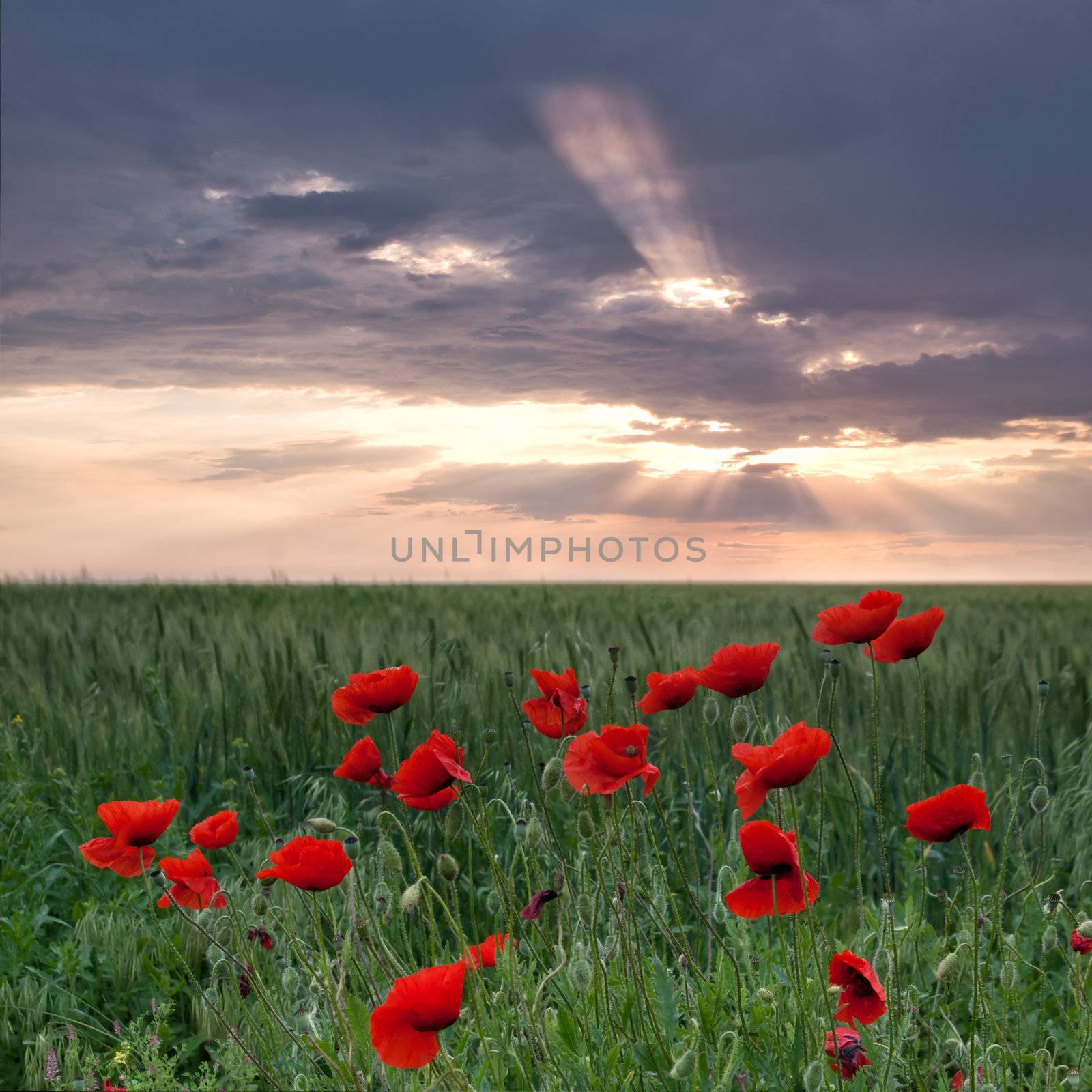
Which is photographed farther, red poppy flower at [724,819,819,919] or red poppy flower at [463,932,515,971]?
red poppy flower at [463,932,515,971]

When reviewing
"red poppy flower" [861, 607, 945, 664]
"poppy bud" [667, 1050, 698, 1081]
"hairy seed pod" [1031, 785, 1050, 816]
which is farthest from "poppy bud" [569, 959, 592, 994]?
"hairy seed pod" [1031, 785, 1050, 816]

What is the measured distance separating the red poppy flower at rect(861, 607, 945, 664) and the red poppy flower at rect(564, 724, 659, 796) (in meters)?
0.65

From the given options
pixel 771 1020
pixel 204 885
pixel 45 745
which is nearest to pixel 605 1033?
pixel 771 1020

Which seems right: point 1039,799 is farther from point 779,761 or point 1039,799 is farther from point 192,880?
point 192,880

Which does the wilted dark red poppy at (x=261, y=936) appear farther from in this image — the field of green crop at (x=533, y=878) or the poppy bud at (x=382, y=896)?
the poppy bud at (x=382, y=896)

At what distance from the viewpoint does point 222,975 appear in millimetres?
2646

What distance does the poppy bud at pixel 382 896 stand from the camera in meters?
2.12

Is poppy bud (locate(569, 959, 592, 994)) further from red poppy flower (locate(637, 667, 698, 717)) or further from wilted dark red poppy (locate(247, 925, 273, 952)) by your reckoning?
wilted dark red poppy (locate(247, 925, 273, 952))

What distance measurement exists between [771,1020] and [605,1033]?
335 millimetres

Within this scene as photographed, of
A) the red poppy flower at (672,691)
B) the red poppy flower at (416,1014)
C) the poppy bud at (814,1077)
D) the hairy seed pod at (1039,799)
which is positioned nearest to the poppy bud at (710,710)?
the red poppy flower at (672,691)

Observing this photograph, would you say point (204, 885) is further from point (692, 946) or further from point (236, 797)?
point (236, 797)

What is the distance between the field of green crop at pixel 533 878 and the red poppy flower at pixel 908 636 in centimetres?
14

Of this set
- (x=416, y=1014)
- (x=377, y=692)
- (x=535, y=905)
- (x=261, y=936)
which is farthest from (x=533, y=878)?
(x=416, y=1014)

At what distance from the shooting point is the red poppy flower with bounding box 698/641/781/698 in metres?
1.75
